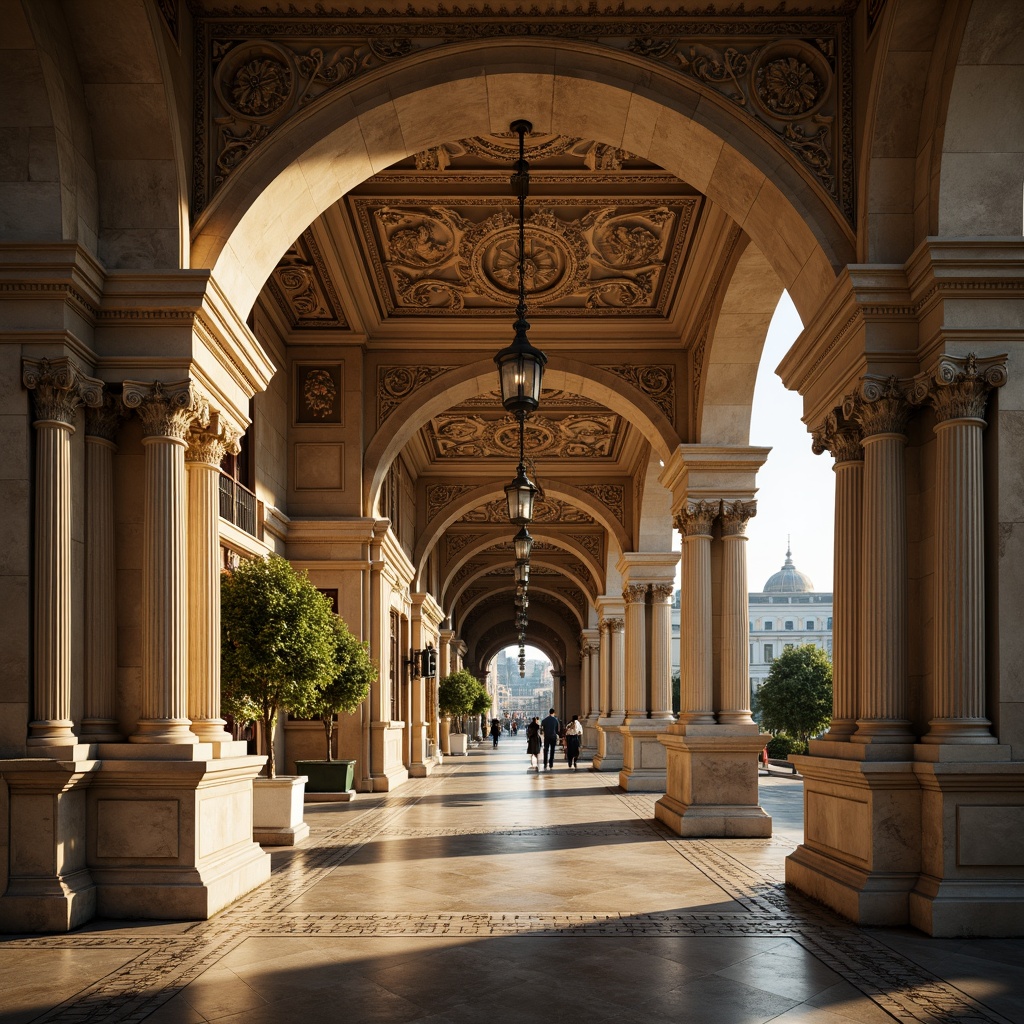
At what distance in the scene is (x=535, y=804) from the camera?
701 inches

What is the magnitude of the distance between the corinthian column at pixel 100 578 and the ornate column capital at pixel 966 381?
5749 mm

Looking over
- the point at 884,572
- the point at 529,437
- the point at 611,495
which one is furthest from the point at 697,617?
the point at 611,495

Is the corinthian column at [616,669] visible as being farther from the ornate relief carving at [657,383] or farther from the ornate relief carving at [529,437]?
the ornate relief carving at [657,383]

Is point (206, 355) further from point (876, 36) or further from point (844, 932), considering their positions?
point (844, 932)

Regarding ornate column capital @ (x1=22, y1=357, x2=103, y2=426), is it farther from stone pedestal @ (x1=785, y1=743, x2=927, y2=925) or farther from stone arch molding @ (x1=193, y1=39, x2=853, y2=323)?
stone pedestal @ (x1=785, y1=743, x2=927, y2=925)

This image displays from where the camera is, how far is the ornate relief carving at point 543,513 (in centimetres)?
2920

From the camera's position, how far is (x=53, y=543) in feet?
→ 25.0

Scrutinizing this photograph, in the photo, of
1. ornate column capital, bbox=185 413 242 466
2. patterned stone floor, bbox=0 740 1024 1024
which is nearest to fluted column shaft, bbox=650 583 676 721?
patterned stone floor, bbox=0 740 1024 1024

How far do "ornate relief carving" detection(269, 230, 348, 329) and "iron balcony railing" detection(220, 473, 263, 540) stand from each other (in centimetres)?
275

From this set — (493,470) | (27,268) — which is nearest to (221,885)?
(27,268)

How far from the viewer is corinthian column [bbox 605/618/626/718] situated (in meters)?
28.3

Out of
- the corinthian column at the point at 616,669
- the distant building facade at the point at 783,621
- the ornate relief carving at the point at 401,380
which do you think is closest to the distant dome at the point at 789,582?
the distant building facade at the point at 783,621

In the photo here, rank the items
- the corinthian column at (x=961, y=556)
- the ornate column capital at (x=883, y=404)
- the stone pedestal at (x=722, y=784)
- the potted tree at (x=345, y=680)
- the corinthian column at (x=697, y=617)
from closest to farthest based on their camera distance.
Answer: the corinthian column at (x=961, y=556) → the ornate column capital at (x=883, y=404) → the stone pedestal at (x=722, y=784) → the corinthian column at (x=697, y=617) → the potted tree at (x=345, y=680)

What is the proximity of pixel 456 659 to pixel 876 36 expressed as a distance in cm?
3415
